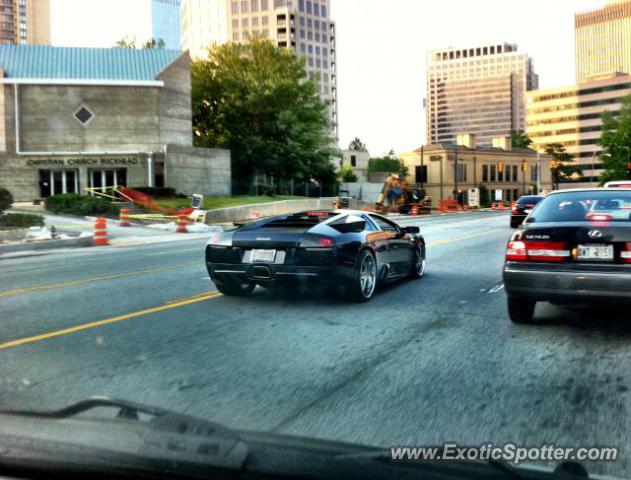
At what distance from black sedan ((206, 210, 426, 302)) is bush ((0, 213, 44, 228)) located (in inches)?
693

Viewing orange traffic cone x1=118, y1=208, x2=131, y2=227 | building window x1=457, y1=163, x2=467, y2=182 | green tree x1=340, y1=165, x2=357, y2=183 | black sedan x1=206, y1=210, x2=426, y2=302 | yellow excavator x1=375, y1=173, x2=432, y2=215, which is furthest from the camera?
green tree x1=340, y1=165, x2=357, y2=183

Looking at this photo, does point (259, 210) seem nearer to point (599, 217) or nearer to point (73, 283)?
point (73, 283)

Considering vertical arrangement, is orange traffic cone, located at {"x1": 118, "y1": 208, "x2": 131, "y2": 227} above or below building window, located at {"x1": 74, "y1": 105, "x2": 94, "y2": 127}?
below

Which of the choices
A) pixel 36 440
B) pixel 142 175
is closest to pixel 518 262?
pixel 36 440

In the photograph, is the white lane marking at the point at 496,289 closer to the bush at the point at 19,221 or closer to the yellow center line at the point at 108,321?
the yellow center line at the point at 108,321

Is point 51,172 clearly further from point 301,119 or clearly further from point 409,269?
point 409,269

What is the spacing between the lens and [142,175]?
1732 inches

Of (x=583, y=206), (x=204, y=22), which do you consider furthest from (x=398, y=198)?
(x=204, y=22)

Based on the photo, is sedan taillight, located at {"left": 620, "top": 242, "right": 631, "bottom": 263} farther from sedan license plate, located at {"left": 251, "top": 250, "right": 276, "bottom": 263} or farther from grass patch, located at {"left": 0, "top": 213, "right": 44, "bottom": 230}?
grass patch, located at {"left": 0, "top": 213, "right": 44, "bottom": 230}

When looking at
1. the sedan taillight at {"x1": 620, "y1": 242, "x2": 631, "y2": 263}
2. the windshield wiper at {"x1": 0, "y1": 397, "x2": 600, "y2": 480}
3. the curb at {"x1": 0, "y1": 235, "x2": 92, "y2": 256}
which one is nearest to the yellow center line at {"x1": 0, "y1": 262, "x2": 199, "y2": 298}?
the windshield wiper at {"x1": 0, "y1": 397, "x2": 600, "y2": 480}

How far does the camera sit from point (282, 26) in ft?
445

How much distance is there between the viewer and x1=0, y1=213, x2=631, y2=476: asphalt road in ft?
12.9

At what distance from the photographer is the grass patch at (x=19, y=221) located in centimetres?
2345

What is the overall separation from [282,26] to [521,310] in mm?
137164
